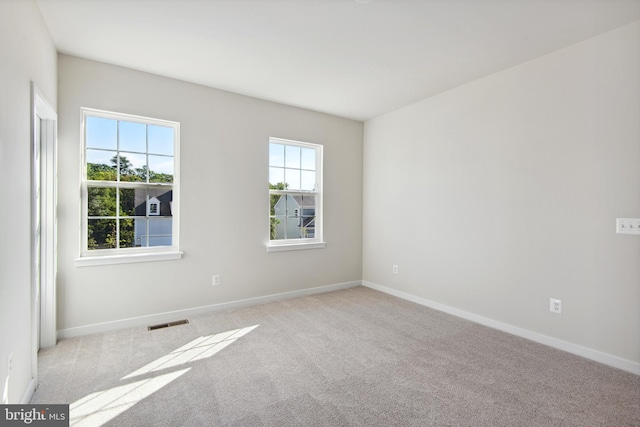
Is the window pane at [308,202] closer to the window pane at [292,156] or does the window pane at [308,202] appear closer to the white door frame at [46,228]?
the window pane at [292,156]

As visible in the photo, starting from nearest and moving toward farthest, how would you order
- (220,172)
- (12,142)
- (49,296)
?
(12,142) < (49,296) < (220,172)

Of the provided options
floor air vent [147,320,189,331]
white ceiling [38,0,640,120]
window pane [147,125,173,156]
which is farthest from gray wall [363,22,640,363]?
window pane [147,125,173,156]

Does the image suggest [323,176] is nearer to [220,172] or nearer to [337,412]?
[220,172]

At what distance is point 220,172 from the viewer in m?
3.76

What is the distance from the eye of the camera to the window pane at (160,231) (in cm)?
347

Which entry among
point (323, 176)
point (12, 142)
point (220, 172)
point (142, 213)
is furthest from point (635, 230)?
point (142, 213)

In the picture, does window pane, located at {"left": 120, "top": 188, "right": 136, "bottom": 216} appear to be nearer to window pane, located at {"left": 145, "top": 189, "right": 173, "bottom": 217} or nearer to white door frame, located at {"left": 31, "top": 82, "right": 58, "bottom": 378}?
window pane, located at {"left": 145, "top": 189, "right": 173, "bottom": 217}

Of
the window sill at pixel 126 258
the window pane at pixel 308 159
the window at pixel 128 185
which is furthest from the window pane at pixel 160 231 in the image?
the window pane at pixel 308 159

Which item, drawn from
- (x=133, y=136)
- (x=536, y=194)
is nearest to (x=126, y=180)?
(x=133, y=136)

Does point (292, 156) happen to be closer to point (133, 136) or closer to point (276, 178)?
point (276, 178)

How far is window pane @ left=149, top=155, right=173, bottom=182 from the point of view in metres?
3.45

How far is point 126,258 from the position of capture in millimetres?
3205

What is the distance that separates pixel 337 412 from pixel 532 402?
4.15ft

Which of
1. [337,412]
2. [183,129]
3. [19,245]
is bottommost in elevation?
[337,412]
